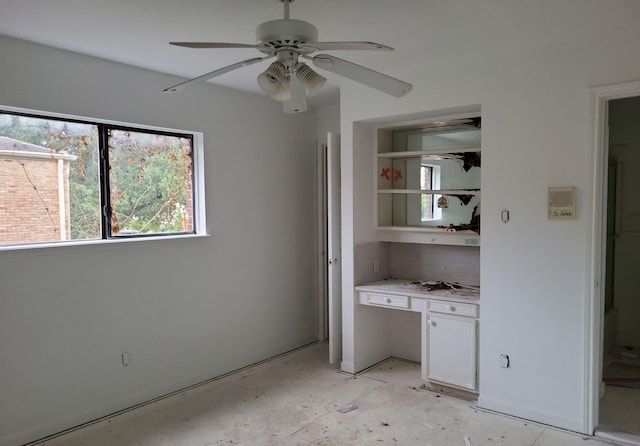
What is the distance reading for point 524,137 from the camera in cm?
315

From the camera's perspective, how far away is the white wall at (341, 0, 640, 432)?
2830 mm

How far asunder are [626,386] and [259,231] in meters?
3.36

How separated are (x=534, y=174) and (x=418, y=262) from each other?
1.54 meters

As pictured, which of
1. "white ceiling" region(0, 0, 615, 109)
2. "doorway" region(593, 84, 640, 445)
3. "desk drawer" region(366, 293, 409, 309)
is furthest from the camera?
"doorway" region(593, 84, 640, 445)

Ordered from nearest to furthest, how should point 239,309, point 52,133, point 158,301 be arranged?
1. point 52,133
2. point 158,301
3. point 239,309

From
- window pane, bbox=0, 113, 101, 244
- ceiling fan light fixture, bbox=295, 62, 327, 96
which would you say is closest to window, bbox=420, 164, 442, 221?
ceiling fan light fixture, bbox=295, 62, 327, 96

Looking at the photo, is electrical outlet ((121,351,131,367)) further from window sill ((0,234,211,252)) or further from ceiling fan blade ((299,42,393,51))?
ceiling fan blade ((299,42,393,51))

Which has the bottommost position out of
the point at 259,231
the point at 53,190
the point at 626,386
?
the point at 626,386

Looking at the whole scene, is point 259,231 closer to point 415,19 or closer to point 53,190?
point 53,190

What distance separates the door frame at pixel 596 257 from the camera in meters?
2.89

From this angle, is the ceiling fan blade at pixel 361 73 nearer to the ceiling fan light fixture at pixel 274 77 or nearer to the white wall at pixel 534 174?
the ceiling fan light fixture at pixel 274 77

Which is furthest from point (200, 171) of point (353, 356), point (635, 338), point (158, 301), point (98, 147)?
point (635, 338)

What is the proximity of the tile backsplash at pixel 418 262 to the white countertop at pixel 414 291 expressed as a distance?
5.0 inches

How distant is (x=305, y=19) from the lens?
2.54 meters
